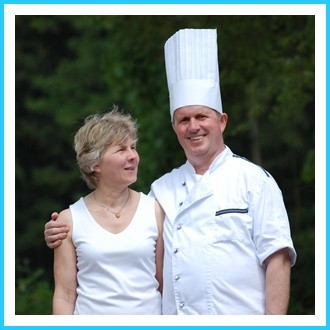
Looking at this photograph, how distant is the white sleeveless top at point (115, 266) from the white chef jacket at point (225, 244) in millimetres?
89

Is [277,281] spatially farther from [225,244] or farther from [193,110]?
[193,110]

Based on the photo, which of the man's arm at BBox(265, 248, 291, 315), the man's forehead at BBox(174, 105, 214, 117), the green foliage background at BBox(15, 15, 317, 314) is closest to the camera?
the man's arm at BBox(265, 248, 291, 315)

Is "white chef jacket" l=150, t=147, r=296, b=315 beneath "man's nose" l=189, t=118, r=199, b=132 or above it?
beneath

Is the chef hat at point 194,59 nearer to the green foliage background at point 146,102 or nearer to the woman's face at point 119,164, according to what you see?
the woman's face at point 119,164

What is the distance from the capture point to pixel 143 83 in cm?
973

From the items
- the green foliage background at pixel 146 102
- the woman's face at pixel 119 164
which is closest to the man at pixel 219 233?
the woman's face at pixel 119 164

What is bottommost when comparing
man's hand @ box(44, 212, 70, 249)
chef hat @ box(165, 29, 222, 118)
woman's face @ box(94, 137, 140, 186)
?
man's hand @ box(44, 212, 70, 249)

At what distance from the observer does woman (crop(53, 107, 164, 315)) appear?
15.0 ft

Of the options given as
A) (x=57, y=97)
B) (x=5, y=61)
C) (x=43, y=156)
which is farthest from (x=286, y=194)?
(x=5, y=61)

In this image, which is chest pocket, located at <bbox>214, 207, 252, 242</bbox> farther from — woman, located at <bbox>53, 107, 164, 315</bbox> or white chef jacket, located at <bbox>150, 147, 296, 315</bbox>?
woman, located at <bbox>53, 107, 164, 315</bbox>

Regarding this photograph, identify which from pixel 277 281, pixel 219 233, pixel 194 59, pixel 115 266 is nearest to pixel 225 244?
pixel 219 233

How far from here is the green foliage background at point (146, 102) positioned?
8.23 meters

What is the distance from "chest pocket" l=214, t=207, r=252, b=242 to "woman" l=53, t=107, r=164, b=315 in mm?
300

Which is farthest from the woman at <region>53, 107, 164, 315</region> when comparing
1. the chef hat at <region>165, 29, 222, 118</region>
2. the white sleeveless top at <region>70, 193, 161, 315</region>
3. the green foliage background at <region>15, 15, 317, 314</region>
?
the green foliage background at <region>15, 15, 317, 314</region>
